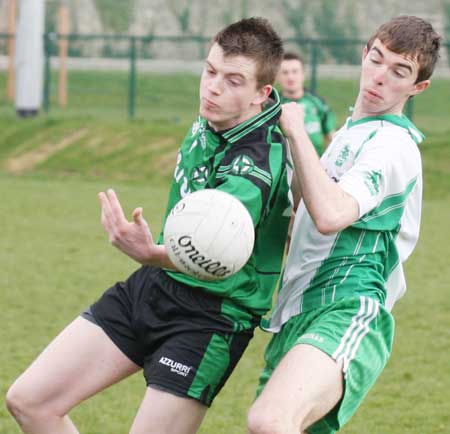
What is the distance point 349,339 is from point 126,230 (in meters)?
0.95

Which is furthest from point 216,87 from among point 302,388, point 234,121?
point 302,388

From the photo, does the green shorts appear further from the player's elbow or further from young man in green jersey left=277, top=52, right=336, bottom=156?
young man in green jersey left=277, top=52, right=336, bottom=156

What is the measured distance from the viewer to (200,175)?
4734mm

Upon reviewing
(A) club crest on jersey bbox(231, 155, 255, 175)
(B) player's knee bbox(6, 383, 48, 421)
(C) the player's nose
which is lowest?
(B) player's knee bbox(6, 383, 48, 421)

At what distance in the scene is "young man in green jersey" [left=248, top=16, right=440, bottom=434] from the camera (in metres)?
4.30

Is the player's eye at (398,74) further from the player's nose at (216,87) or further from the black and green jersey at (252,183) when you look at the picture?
the player's nose at (216,87)

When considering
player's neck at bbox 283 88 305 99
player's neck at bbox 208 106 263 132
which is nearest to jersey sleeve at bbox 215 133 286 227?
player's neck at bbox 208 106 263 132

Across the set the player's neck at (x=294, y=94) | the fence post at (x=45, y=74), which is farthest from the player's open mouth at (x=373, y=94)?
the fence post at (x=45, y=74)

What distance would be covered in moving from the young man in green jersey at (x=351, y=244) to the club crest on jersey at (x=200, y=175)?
1.31ft

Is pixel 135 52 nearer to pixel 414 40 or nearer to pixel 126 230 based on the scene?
pixel 414 40

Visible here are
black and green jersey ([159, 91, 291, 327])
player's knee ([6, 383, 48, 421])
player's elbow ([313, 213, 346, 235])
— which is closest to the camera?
player's elbow ([313, 213, 346, 235])

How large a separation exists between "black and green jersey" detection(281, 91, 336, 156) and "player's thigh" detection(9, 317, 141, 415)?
27.9 ft

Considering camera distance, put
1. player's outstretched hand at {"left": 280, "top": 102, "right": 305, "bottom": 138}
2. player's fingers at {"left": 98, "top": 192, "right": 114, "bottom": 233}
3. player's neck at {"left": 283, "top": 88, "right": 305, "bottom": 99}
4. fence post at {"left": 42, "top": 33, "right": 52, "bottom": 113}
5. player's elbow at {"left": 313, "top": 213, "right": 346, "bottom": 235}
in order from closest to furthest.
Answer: player's elbow at {"left": 313, "top": 213, "right": 346, "bottom": 235}, player's fingers at {"left": 98, "top": 192, "right": 114, "bottom": 233}, player's outstretched hand at {"left": 280, "top": 102, "right": 305, "bottom": 138}, player's neck at {"left": 283, "top": 88, "right": 305, "bottom": 99}, fence post at {"left": 42, "top": 33, "right": 52, "bottom": 113}

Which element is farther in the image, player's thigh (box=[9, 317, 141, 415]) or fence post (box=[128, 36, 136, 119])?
fence post (box=[128, 36, 136, 119])
